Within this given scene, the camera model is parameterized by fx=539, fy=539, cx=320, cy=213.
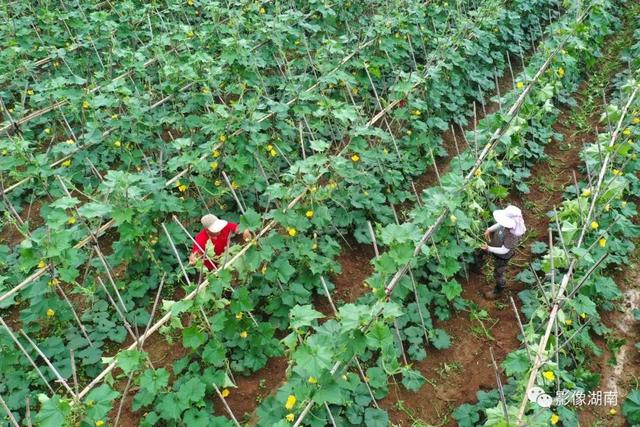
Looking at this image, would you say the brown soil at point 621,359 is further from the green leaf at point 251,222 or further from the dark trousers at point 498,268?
the green leaf at point 251,222

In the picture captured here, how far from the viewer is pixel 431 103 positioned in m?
6.72

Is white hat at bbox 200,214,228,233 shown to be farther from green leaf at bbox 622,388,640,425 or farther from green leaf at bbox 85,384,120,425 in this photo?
green leaf at bbox 622,388,640,425

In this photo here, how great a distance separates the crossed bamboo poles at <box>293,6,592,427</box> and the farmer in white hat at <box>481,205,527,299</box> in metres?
0.44

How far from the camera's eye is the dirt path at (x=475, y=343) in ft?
14.4

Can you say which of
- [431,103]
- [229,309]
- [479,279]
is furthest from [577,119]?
[229,309]

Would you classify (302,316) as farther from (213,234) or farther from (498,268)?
(498,268)

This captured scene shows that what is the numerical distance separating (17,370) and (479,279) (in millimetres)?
4224

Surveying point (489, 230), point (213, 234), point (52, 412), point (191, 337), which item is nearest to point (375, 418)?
point (191, 337)

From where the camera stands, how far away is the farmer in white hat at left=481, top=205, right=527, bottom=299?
4676 mm

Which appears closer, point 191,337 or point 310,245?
point 191,337

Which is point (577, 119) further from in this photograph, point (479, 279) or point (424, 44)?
point (479, 279)

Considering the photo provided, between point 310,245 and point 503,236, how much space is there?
5.68ft

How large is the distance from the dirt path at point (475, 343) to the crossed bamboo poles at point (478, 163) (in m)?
0.90

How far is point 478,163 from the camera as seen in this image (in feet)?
17.1
